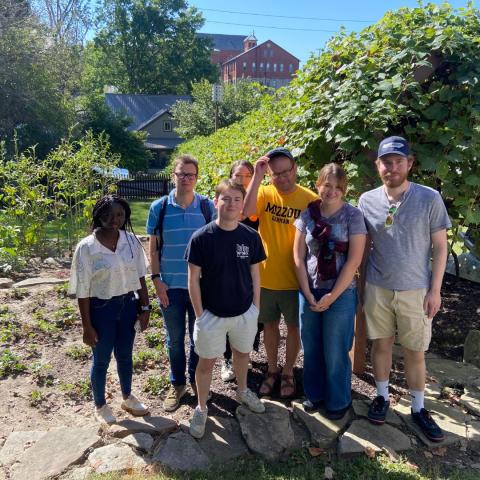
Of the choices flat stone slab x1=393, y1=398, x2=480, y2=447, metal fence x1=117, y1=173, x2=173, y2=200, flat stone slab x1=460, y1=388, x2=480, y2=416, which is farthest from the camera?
metal fence x1=117, y1=173, x2=173, y2=200

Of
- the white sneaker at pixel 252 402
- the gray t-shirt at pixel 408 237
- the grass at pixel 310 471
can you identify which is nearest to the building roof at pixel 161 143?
the white sneaker at pixel 252 402

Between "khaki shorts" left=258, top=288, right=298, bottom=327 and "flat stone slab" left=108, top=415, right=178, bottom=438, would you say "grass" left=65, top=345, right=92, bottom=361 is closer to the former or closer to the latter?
"flat stone slab" left=108, top=415, right=178, bottom=438

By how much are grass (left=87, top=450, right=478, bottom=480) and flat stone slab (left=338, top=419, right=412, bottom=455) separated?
0.22 feet

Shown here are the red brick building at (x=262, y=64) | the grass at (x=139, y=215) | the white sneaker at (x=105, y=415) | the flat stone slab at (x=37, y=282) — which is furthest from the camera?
the red brick building at (x=262, y=64)

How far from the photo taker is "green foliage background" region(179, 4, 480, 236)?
11.2ft

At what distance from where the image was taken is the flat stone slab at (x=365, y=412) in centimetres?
311

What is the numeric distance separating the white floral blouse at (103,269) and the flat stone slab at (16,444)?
1.04m

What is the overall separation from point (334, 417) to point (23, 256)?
5725 millimetres

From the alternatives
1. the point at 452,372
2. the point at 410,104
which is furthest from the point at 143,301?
the point at 452,372


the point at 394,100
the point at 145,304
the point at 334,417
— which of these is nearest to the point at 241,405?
the point at 334,417

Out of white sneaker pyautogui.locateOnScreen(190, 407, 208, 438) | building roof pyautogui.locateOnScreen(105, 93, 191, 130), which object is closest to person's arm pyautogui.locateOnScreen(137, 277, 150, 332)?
white sneaker pyautogui.locateOnScreen(190, 407, 208, 438)

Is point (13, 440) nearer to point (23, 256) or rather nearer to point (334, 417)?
point (334, 417)

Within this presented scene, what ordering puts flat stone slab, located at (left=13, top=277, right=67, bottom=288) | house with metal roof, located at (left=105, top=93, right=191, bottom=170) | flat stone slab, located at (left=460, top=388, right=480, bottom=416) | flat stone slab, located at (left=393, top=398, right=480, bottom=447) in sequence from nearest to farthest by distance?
flat stone slab, located at (left=393, top=398, right=480, bottom=447) < flat stone slab, located at (left=460, top=388, right=480, bottom=416) < flat stone slab, located at (left=13, top=277, right=67, bottom=288) < house with metal roof, located at (left=105, top=93, right=191, bottom=170)

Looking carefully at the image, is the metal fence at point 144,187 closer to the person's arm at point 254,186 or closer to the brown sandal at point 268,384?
the brown sandal at point 268,384
